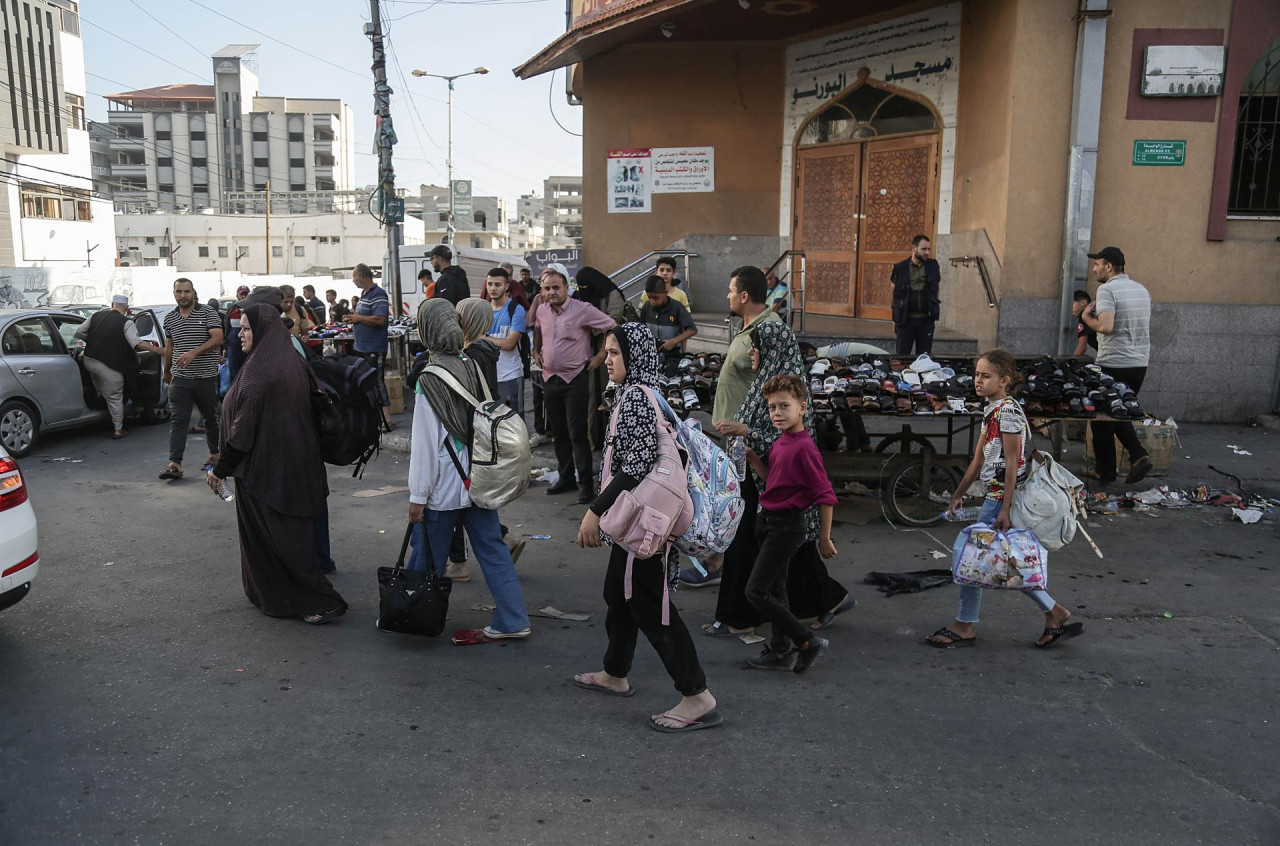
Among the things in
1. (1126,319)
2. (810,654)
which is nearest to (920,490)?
(1126,319)

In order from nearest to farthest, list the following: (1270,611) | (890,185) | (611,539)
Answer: (611,539) → (1270,611) → (890,185)

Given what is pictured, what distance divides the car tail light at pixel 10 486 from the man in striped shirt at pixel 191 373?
4.30 meters

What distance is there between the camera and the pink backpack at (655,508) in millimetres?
3818

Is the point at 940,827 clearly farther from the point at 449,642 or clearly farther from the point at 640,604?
the point at 449,642

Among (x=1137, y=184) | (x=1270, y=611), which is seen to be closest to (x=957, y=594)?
(x=1270, y=611)

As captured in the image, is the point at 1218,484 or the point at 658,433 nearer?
the point at 658,433

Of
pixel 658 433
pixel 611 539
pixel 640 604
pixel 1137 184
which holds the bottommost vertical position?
pixel 640 604

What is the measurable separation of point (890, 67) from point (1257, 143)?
477cm

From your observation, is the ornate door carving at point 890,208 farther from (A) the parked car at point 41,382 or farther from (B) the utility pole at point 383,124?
(A) the parked car at point 41,382

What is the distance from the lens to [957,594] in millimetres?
5895

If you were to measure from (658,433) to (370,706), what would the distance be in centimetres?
180

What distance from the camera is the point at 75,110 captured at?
52781mm

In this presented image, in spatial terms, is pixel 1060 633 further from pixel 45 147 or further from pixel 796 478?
pixel 45 147

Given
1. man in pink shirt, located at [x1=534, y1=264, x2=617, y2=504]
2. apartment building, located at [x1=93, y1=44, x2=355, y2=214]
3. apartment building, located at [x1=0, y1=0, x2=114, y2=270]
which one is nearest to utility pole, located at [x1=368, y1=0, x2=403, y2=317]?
man in pink shirt, located at [x1=534, y1=264, x2=617, y2=504]
